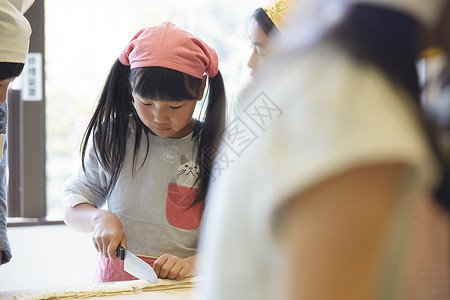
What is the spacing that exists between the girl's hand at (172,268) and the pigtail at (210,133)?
246mm

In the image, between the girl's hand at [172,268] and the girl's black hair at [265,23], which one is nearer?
the girl's hand at [172,268]

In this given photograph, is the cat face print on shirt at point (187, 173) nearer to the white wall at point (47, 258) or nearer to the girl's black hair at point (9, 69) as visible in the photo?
the girl's black hair at point (9, 69)

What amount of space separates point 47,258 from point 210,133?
1.46 metres

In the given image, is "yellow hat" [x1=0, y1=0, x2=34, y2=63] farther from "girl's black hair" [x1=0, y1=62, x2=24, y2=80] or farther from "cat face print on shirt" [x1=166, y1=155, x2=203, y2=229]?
"cat face print on shirt" [x1=166, y1=155, x2=203, y2=229]

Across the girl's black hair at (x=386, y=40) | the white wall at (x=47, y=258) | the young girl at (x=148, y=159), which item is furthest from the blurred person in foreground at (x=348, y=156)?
the white wall at (x=47, y=258)

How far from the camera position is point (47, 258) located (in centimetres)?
242

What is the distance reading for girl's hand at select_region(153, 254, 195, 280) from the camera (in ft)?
3.55

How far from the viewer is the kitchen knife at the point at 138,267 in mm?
1054

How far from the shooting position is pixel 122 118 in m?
1.33

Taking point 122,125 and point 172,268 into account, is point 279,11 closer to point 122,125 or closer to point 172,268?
point 122,125

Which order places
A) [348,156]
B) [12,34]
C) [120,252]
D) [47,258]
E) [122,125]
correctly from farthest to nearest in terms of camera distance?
[47,258] < [122,125] < [120,252] < [12,34] < [348,156]

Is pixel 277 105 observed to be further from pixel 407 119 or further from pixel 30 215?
pixel 30 215

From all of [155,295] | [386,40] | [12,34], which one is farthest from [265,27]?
[386,40]

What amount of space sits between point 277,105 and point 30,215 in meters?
2.38
